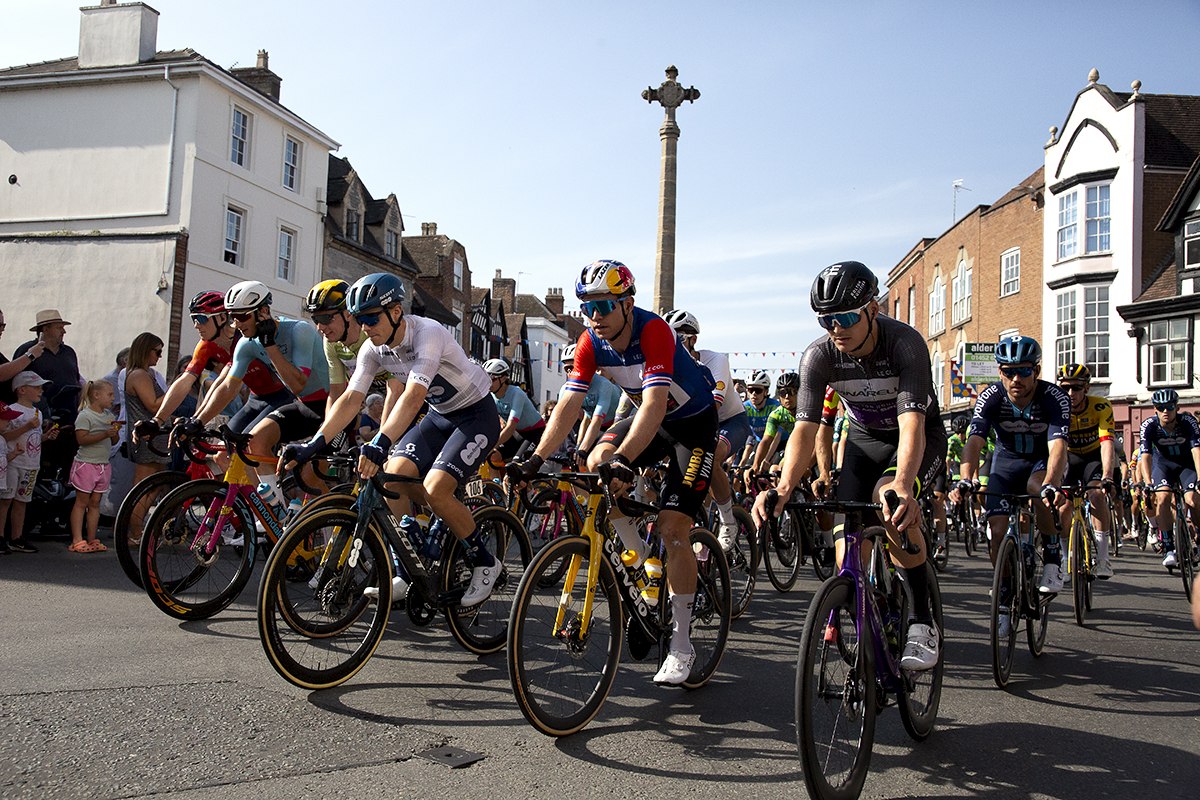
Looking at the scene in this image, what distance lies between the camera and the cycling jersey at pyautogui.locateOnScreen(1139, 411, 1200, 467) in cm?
1101

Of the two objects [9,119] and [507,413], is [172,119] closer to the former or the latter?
[9,119]

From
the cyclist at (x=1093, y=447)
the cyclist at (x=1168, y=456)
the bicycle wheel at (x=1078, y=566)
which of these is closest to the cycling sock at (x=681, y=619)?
the bicycle wheel at (x=1078, y=566)

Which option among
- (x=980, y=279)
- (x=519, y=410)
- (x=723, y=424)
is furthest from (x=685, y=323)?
(x=980, y=279)

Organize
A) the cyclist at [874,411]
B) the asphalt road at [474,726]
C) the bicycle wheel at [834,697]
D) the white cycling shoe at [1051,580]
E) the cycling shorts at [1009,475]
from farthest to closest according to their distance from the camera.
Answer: the cycling shorts at [1009,475], the white cycling shoe at [1051,580], the cyclist at [874,411], the asphalt road at [474,726], the bicycle wheel at [834,697]

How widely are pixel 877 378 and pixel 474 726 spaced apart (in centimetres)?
256

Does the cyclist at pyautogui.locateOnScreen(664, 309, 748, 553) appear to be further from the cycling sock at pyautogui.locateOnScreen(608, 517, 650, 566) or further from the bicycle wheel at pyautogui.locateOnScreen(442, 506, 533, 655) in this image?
the cycling sock at pyautogui.locateOnScreen(608, 517, 650, 566)

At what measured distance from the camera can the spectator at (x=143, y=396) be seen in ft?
29.8

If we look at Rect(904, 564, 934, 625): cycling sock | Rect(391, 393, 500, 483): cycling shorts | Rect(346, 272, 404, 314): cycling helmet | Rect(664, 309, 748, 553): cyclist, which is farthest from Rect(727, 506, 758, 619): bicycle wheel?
Rect(346, 272, 404, 314): cycling helmet

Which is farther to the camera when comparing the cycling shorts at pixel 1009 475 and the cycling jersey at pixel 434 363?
the cycling shorts at pixel 1009 475

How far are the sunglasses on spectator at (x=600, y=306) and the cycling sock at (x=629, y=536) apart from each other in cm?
107

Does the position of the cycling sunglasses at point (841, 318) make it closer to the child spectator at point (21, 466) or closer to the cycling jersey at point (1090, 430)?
the cycling jersey at point (1090, 430)

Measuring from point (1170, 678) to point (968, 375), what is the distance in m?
21.0

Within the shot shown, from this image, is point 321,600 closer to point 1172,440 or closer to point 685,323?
point 685,323

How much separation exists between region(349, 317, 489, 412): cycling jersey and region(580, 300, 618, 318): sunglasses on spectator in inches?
39.1
